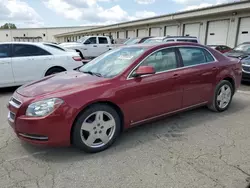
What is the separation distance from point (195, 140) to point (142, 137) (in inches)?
33.1

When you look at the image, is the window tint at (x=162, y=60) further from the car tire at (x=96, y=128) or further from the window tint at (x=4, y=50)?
the window tint at (x=4, y=50)

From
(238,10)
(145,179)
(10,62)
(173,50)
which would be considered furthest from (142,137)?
(238,10)

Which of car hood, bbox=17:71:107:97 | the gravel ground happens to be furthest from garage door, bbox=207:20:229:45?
car hood, bbox=17:71:107:97

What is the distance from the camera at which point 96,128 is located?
3061mm

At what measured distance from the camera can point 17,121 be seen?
2.84 metres

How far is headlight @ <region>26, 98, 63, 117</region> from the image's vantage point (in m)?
2.74

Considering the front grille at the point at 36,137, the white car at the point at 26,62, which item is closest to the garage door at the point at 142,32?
the white car at the point at 26,62

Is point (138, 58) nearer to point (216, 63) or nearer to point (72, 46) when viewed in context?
point (216, 63)

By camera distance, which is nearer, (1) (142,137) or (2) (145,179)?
(2) (145,179)

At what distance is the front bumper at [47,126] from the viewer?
2729 millimetres

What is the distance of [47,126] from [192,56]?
2928mm

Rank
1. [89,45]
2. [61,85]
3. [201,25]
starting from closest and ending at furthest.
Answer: [61,85], [89,45], [201,25]

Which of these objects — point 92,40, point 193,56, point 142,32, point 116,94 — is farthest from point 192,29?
point 116,94

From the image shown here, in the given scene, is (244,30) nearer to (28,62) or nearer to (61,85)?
(28,62)
